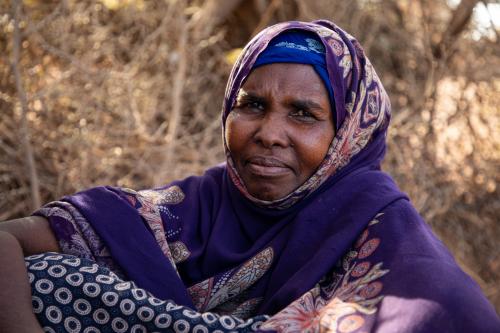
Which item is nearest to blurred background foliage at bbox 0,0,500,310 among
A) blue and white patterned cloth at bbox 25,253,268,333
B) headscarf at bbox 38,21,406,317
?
headscarf at bbox 38,21,406,317

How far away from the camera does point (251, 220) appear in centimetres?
258

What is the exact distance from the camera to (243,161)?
254 centimetres

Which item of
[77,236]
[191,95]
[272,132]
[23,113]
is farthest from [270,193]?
[191,95]

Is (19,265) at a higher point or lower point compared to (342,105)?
lower

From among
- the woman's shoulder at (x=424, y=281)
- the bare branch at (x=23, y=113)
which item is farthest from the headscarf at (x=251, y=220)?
the bare branch at (x=23, y=113)

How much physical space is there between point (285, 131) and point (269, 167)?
0.14 meters

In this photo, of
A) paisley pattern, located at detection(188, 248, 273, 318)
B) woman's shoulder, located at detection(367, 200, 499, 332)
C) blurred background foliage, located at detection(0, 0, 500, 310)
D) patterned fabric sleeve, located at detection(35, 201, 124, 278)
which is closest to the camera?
woman's shoulder, located at detection(367, 200, 499, 332)

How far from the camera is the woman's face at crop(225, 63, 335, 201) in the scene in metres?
2.44

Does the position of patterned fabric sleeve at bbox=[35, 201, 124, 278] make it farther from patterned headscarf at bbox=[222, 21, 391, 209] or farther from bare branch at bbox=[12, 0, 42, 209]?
bare branch at bbox=[12, 0, 42, 209]

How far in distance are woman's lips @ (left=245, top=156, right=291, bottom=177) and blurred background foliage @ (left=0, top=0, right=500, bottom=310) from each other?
2380mm

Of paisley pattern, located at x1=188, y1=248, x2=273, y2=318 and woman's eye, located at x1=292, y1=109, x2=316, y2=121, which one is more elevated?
woman's eye, located at x1=292, y1=109, x2=316, y2=121

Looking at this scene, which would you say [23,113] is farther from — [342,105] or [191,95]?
[342,105]

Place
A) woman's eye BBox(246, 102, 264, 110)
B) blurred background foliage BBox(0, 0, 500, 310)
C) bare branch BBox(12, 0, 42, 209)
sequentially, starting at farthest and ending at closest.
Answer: blurred background foliage BBox(0, 0, 500, 310) → bare branch BBox(12, 0, 42, 209) → woman's eye BBox(246, 102, 264, 110)

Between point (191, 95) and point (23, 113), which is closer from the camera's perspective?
point (23, 113)
